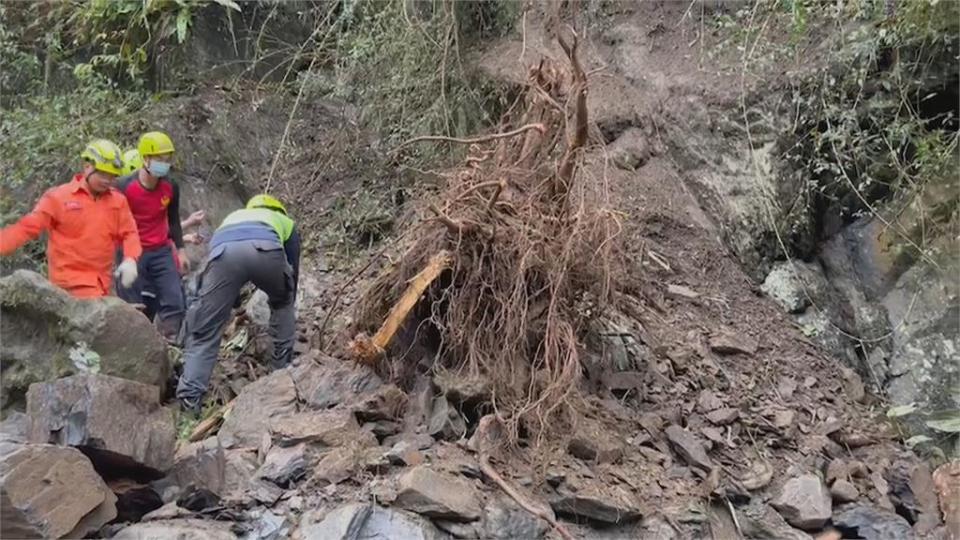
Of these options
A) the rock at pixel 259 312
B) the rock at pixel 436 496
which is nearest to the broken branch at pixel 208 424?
the rock at pixel 259 312

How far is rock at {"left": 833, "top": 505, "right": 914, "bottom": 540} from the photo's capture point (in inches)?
163

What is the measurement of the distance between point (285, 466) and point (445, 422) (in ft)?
2.63

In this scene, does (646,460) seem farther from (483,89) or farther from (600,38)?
(600,38)

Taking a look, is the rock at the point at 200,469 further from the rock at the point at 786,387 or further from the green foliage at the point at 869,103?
the green foliage at the point at 869,103

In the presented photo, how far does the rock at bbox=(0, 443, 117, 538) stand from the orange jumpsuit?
1484 mm

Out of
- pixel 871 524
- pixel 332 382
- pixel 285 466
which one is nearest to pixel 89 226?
pixel 332 382

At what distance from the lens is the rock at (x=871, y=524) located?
4141mm

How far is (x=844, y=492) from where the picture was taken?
4.33 meters

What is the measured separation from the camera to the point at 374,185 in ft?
22.6

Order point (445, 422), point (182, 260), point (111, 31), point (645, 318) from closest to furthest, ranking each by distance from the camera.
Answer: point (445, 422) < point (645, 318) < point (182, 260) < point (111, 31)

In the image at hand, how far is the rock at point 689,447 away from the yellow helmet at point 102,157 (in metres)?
3.36

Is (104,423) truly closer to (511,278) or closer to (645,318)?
Result: (511,278)

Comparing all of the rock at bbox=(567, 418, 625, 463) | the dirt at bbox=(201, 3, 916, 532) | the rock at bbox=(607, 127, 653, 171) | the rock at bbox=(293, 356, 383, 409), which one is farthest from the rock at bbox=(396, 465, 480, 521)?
the rock at bbox=(607, 127, 653, 171)

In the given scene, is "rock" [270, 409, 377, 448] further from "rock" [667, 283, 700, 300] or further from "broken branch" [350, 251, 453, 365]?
"rock" [667, 283, 700, 300]
